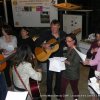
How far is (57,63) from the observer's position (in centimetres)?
438

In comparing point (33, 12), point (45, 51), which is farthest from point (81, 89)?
point (33, 12)

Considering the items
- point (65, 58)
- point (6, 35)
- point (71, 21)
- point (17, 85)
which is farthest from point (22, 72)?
point (71, 21)

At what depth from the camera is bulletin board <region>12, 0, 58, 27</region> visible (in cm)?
731

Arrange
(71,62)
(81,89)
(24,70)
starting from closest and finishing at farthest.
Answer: (24,70)
(71,62)
(81,89)

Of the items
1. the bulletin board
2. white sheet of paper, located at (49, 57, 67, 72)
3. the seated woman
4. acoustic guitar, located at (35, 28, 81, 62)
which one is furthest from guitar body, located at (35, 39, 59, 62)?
the bulletin board

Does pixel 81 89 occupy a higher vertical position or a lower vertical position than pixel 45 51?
lower

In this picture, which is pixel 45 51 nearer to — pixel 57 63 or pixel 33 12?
pixel 57 63

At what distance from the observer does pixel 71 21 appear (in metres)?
7.28

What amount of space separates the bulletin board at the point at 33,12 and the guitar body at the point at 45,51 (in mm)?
2587

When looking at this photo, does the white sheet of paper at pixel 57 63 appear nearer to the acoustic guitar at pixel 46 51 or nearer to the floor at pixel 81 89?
the acoustic guitar at pixel 46 51

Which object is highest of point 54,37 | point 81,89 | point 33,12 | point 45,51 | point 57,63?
point 33,12

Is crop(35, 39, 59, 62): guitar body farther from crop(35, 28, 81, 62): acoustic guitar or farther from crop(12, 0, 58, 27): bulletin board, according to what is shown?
crop(12, 0, 58, 27): bulletin board

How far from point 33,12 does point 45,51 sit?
9.68 feet

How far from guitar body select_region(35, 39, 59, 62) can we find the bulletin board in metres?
2.59
